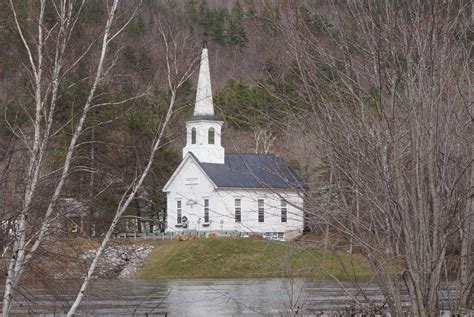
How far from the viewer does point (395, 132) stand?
11711 millimetres

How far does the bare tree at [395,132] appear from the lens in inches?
463

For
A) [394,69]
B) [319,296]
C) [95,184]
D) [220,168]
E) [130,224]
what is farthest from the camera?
[220,168]

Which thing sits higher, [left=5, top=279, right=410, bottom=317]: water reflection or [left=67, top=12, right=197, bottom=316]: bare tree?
[left=67, top=12, right=197, bottom=316]: bare tree

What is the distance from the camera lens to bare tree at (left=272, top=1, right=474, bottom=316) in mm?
11766

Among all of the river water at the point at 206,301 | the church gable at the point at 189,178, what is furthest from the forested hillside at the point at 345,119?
the church gable at the point at 189,178

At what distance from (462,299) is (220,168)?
45524mm

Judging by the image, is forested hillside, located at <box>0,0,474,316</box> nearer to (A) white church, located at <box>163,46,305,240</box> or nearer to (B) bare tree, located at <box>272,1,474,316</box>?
(B) bare tree, located at <box>272,1,474,316</box>

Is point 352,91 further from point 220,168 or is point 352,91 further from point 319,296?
point 220,168

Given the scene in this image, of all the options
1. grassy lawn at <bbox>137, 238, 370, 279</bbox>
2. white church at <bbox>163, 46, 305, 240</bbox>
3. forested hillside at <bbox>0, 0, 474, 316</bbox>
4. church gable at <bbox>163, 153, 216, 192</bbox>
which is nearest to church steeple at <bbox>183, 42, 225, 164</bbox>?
white church at <bbox>163, 46, 305, 240</bbox>

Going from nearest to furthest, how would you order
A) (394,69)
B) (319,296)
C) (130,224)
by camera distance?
1. (394,69)
2. (130,224)
3. (319,296)

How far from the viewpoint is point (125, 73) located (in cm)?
1367

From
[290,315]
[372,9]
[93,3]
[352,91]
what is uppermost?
[93,3]

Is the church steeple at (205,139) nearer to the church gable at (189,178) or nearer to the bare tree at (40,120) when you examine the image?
the church gable at (189,178)

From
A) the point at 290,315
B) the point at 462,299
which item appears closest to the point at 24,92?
the point at 290,315
